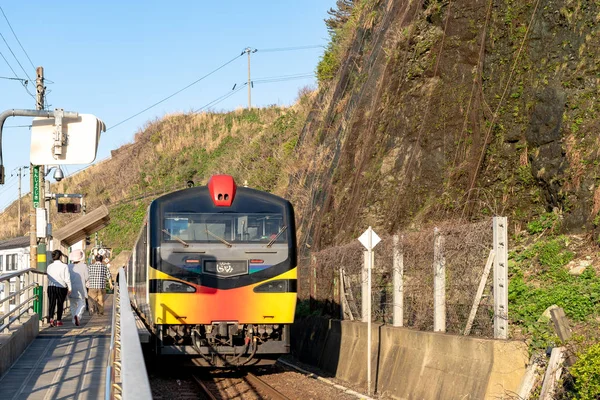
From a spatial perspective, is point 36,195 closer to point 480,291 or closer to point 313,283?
point 313,283

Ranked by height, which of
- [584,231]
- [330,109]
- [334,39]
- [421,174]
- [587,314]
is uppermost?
[334,39]

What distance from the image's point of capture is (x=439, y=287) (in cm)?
1265

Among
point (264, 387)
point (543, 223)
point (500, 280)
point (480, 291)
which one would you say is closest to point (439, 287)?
point (480, 291)

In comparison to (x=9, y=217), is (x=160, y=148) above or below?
above

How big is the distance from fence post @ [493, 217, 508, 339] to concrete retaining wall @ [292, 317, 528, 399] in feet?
0.83

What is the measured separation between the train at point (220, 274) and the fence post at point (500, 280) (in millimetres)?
4893

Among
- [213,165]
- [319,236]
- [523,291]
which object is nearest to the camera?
[523,291]

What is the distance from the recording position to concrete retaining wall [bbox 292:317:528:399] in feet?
33.7

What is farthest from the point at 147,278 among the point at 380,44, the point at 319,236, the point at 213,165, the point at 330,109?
the point at 213,165

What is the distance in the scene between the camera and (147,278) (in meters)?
15.2

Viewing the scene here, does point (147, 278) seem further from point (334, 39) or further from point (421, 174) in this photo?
point (334, 39)

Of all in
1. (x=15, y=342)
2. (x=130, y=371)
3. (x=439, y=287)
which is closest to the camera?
(x=130, y=371)

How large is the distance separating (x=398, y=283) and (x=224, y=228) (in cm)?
324

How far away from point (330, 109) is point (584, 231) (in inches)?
713
